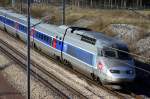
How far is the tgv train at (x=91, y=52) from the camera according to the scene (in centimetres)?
2434

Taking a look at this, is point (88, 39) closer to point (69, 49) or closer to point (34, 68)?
point (69, 49)

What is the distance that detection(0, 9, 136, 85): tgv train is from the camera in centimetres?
2434

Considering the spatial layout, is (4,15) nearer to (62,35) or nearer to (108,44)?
(62,35)

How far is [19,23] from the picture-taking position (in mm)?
42344

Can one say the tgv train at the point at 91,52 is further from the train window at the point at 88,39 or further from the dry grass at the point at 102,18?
the dry grass at the point at 102,18

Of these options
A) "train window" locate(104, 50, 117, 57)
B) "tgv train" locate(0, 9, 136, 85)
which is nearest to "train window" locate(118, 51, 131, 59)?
"tgv train" locate(0, 9, 136, 85)

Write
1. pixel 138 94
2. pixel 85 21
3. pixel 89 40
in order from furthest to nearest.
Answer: pixel 85 21 → pixel 89 40 → pixel 138 94

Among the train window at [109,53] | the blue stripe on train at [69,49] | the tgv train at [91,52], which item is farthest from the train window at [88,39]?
the train window at [109,53]

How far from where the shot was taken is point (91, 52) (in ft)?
85.7

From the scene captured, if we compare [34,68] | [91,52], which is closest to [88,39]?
[91,52]

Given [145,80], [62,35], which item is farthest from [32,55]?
[145,80]

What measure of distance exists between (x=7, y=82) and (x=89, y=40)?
233 inches

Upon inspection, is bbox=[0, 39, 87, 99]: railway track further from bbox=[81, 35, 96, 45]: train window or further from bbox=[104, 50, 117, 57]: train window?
bbox=[81, 35, 96, 45]: train window

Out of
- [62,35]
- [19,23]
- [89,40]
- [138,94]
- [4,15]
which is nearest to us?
[138,94]
